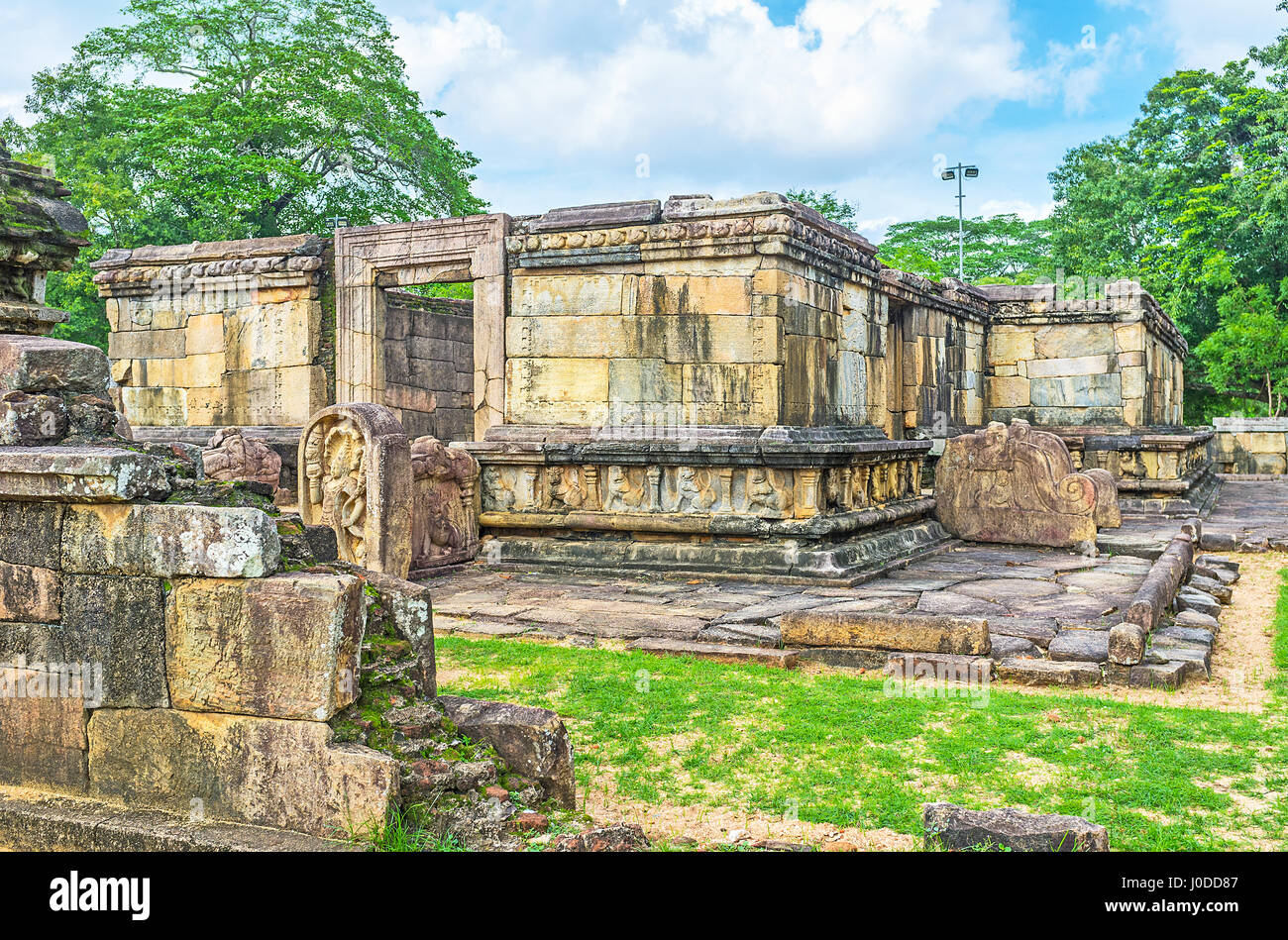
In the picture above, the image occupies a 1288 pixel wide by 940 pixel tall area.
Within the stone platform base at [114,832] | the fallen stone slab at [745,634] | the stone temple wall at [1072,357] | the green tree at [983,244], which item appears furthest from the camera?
the green tree at [983,244]

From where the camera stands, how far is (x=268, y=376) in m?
12.8

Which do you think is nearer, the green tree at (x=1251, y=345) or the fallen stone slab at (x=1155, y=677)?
the fallen stone slab at (x=1155, y=677)

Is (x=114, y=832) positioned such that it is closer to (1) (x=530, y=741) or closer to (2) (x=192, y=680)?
(2) (x=192, y=680)

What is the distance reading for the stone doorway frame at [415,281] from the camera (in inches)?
411

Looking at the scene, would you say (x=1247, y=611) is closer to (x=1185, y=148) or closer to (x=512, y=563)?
(x=512, y=563)

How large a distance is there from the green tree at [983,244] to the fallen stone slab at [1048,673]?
33.8 m

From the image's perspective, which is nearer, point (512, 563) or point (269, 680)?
point (269, 680)

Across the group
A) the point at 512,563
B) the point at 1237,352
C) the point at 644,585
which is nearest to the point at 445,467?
the point at 512,563

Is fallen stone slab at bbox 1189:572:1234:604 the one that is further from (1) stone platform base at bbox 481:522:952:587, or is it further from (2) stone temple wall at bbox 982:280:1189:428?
(2) stone temple wall at bbox 982:280:1189:428

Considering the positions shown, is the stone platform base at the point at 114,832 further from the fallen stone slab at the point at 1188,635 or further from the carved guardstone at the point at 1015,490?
the carved guardstone at the point at 1015,490

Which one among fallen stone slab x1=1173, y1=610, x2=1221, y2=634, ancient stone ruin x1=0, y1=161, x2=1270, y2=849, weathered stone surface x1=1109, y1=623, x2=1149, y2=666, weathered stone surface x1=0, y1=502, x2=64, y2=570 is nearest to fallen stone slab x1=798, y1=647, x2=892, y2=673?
ancient stone ruin x1=0, y1=161, x2=1270, y2=849

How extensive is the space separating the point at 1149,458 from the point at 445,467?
10.2 metres

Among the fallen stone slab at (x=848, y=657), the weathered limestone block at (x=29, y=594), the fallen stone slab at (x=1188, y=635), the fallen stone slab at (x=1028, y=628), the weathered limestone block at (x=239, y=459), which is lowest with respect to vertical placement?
the fallen stone slab at (x=848, y=657)

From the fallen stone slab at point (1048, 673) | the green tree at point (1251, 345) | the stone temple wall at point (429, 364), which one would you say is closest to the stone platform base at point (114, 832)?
the fallen stone slab at point (1048, 673)
